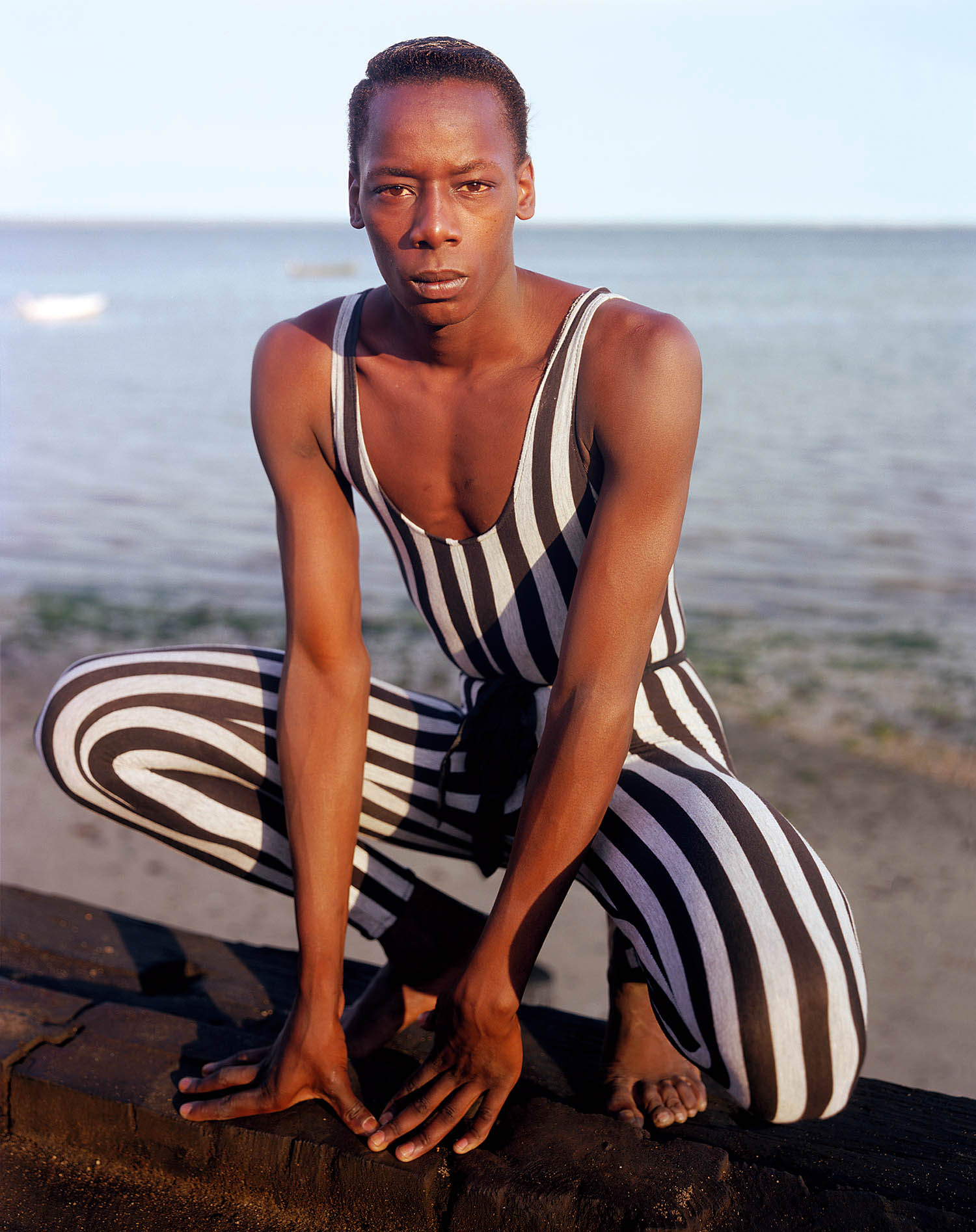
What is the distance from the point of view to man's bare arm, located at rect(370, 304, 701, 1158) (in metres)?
1.71

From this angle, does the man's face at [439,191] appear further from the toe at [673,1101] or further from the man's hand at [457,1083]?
the toe at [673,1101]

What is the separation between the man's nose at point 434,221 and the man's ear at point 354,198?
0.47ft

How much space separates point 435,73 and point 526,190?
27 cm

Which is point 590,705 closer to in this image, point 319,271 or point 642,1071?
point 642,1071

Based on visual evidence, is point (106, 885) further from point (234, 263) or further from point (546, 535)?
point (234, 263)

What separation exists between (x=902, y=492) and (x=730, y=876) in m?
10.7

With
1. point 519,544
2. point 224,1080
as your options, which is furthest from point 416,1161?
point 519,544

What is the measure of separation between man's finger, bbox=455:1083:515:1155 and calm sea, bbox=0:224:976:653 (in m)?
Answer: 5.70

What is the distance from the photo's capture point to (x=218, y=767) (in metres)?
2.15

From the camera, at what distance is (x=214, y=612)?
7.37m

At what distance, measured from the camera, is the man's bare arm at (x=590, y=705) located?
1.71 m

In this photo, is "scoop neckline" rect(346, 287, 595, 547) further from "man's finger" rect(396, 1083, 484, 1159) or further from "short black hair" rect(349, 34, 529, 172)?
"man's finger" rect(396, 1083, 484, 1159)

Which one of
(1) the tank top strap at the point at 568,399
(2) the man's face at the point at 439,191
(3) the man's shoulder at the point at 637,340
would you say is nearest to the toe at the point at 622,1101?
(1) the tank top strap at the point at 568,399

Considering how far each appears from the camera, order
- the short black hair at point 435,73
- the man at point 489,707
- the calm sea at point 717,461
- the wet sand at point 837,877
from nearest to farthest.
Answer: the man at point 489,707 → the short black hair at point 435,73 → the wet sand at point 837,877 → the calm sea at point 717,461
